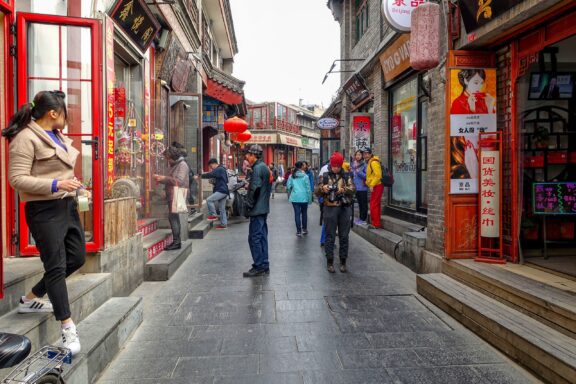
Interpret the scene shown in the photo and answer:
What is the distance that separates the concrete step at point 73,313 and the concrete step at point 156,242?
6.33 feet

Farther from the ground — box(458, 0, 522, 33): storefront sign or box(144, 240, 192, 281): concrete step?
box(458, 0, 522, 33): storefront sign

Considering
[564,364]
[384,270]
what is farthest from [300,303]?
[564,364]

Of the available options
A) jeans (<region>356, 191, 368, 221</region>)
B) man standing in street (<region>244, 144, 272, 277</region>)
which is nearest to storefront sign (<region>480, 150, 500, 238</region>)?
man standing in street (<region>244, 144, 272, 277</region>)

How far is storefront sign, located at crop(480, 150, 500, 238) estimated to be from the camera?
5.22m

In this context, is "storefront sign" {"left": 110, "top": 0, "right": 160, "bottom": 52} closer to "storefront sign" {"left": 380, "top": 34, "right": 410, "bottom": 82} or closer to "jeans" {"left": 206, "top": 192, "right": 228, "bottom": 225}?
"jeans" {"left": 206, "top": 192, "right": 228, "bottom": 225}

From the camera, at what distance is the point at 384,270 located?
22.5 feet

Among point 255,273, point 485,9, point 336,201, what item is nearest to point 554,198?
point 485,9

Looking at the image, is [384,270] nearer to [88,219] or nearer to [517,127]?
[517,127]

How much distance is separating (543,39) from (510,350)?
3.17 m

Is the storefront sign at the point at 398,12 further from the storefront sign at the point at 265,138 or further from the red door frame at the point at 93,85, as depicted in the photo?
the storefront sign at the point at 265,138

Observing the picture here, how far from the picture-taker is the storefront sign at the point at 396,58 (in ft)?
27.9

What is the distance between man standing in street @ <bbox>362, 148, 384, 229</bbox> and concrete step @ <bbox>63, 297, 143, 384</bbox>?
5.72 m

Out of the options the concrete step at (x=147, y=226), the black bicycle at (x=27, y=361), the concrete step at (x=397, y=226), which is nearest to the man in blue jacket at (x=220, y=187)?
the concrete step at (x=147, y=226)

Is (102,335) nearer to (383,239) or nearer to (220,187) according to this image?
(383,239)
